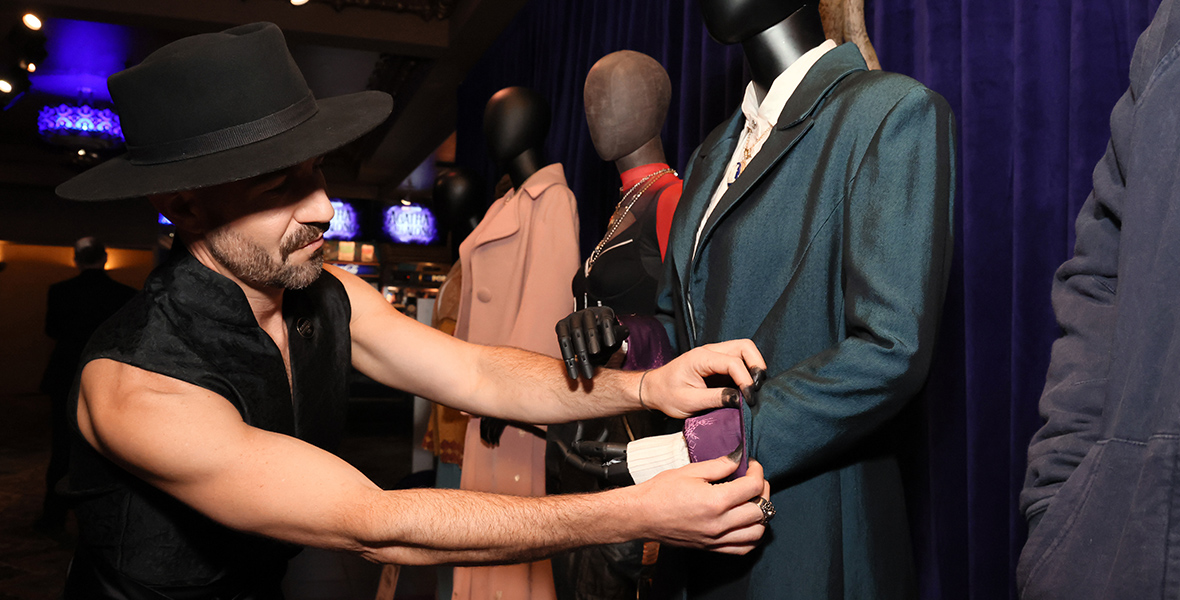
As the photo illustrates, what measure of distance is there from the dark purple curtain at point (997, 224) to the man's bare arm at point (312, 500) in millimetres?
677

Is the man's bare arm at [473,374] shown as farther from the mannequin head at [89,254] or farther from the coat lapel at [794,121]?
the mannequin head at [89,254]

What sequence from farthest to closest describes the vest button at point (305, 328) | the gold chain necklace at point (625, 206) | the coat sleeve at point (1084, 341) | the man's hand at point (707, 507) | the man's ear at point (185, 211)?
the gold chain necklace at point (625, 206), the vest button at point (305, 328), the man's ear at point (185, 211), the man's hand at point (707, 507), the coat sleeve at point (1084, 341)

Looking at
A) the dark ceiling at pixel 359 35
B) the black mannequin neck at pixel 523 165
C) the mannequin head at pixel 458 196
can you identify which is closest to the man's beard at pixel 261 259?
the black mannequin neck at pixel 523 165

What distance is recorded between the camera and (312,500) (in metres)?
1.28

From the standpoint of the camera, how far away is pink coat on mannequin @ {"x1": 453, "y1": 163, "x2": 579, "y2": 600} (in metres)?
2.79

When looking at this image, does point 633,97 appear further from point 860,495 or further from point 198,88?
point 860,495

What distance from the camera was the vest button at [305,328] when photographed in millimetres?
1692

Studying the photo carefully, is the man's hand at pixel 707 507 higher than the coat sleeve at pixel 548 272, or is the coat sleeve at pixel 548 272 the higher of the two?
the coat sleeve at pixel 548 272

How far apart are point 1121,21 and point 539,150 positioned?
2120 millimetres

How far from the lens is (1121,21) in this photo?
1.59 m

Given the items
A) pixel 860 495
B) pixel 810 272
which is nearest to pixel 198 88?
pixel 810 272

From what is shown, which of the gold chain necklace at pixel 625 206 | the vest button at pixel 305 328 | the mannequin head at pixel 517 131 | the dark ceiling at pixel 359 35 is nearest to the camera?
the vest button at pixel 305 328

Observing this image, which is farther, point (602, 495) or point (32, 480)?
point (32, 480)

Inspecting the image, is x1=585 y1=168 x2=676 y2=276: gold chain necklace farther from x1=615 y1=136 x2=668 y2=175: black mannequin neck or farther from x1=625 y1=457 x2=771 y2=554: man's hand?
x1=625 y1=457 x2=771 y2=554: man's hand
